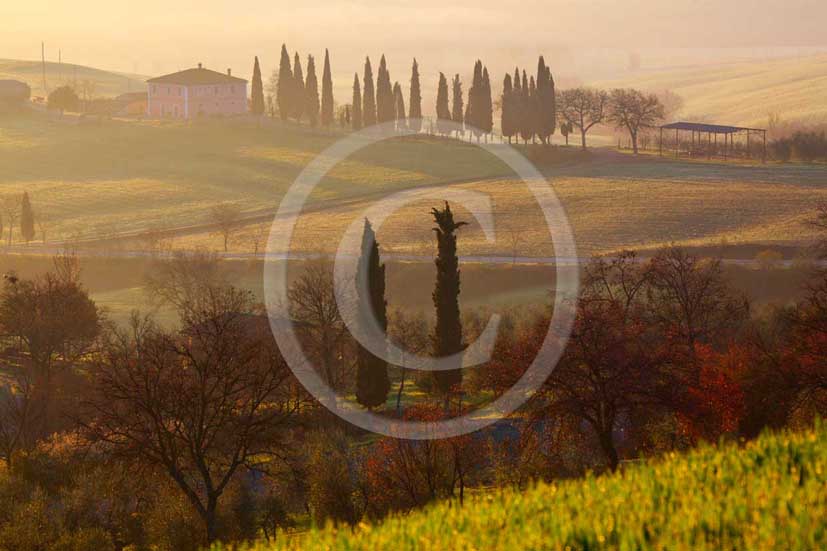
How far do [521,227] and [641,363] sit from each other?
169 feet

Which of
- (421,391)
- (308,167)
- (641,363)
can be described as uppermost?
(308,167)

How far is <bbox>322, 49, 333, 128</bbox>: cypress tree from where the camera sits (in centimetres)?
12562

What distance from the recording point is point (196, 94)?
138 m

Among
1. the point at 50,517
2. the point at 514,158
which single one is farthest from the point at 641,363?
the point at 514,158

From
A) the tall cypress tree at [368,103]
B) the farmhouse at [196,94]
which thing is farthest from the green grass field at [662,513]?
the farmhouse at [196,94]

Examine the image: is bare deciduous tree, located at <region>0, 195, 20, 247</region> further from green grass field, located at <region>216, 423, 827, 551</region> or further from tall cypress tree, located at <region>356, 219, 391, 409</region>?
green grass field, located at <region>216, 423, 827, 551</region>

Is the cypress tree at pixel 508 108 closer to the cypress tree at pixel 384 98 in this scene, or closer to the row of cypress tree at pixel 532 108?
the row of cypress tree at pixel 532 108

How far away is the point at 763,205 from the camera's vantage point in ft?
293

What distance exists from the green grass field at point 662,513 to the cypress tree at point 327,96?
371ft

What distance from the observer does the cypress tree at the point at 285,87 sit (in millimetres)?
129000

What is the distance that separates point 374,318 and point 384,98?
3271 inches

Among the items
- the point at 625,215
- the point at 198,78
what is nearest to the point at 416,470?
the point at 625,215

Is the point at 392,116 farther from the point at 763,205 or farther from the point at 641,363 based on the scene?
the point at 641,363

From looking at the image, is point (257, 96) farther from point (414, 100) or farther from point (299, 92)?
point (414, 100)
